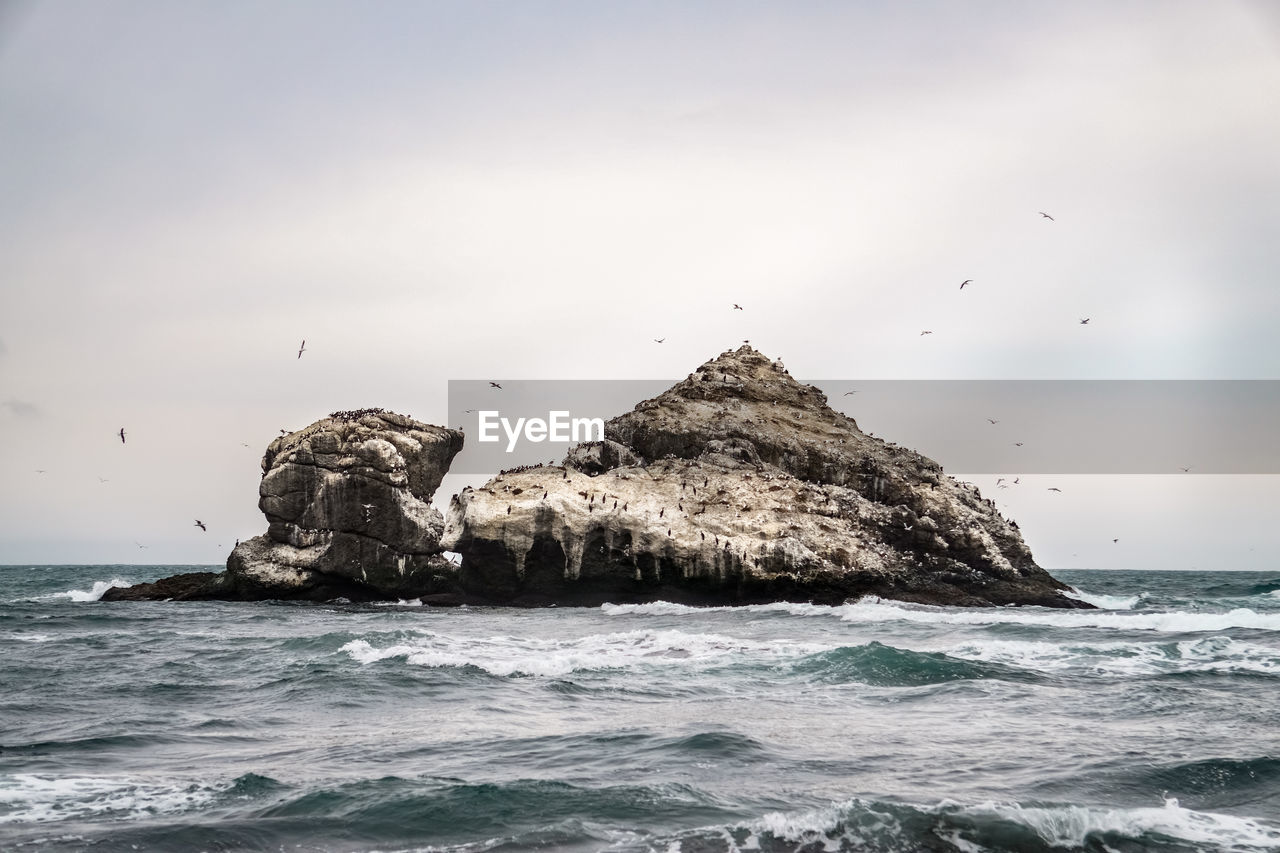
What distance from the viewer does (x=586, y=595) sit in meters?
39.2

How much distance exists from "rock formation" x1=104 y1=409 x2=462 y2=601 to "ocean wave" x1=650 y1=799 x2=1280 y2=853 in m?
33.5

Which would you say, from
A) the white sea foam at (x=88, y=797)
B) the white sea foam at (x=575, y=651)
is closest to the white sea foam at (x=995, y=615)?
the white sea foam at (x=575, y=651)

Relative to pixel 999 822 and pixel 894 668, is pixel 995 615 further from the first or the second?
pixel 999 822

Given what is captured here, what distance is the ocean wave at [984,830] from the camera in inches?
361

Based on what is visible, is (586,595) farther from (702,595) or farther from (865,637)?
(865,637)

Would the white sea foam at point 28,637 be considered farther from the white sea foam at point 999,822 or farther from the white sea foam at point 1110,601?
the white sea foam at point 1110,601

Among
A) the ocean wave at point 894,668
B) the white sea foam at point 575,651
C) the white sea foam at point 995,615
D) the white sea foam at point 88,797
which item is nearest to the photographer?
the white sea foam at point 88,797

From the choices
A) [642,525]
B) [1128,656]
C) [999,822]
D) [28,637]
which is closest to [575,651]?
[1128,656]

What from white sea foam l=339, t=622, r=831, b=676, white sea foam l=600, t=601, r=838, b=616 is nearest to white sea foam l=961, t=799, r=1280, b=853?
white sea foam l=339, t=622, r=831, b=676

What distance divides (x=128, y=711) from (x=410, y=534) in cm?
2568

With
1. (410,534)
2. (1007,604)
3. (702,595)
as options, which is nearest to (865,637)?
(702,595)

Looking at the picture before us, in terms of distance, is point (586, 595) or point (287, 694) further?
point (586, 595)

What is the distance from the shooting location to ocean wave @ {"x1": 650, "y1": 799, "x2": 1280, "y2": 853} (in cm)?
917

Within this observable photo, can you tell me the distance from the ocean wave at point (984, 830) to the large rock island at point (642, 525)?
27.5 m
